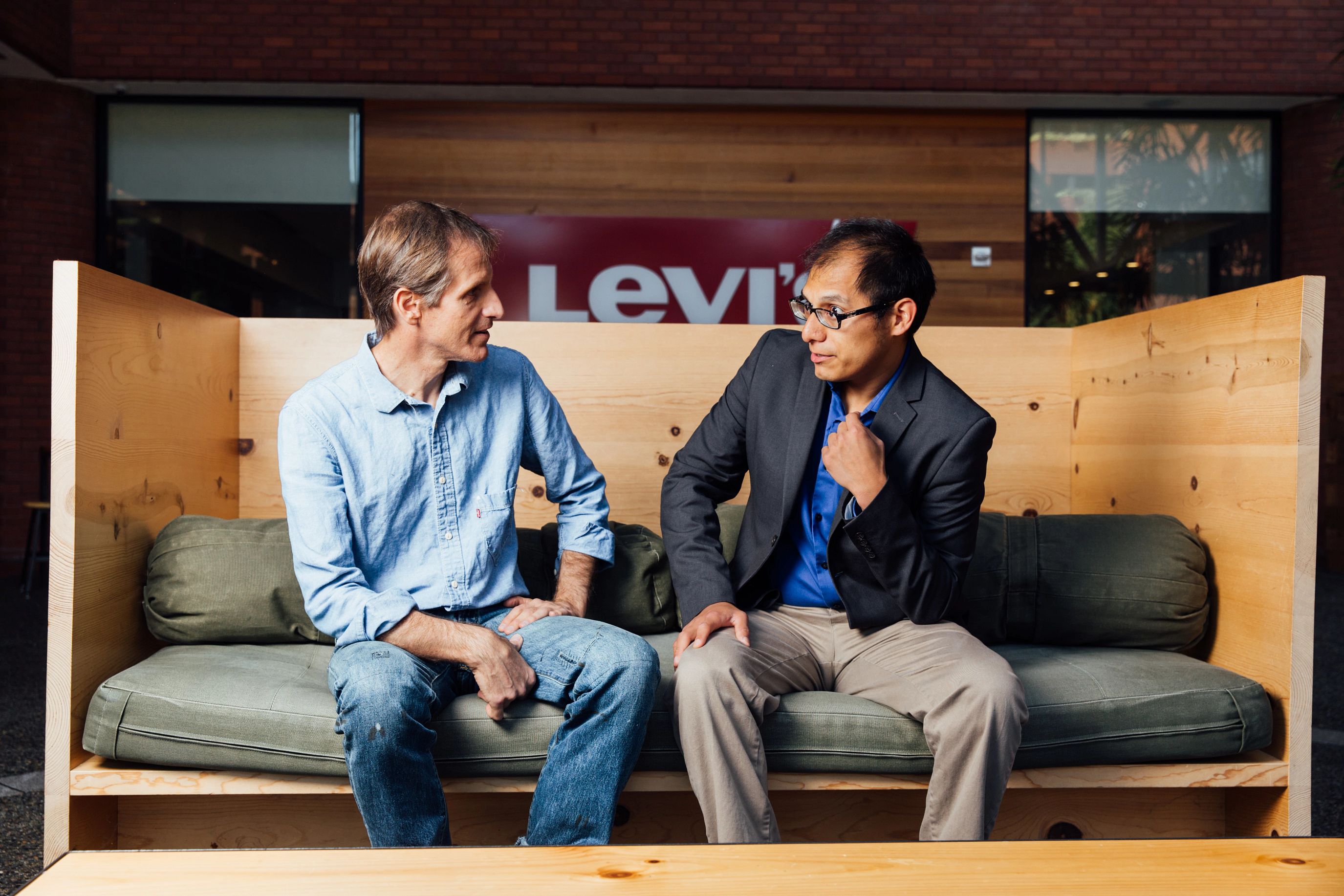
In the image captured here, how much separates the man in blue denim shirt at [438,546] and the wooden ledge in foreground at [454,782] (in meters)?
0.09

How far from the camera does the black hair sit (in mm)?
1783

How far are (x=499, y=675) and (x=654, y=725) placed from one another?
0.90 ft

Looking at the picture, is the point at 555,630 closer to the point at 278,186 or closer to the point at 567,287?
the point at 567,287

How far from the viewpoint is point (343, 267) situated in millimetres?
6082

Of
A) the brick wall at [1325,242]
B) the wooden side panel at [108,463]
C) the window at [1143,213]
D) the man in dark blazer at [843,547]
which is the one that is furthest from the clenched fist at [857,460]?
the brick wall at [1325,242]

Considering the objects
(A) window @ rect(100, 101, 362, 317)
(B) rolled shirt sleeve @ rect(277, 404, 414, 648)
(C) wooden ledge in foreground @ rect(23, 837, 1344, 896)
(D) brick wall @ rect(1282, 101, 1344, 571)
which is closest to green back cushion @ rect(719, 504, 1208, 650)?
(B) rolled shirt sleeve @ rect(277, 404, 414, 648)

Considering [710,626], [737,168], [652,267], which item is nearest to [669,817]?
[710,626]

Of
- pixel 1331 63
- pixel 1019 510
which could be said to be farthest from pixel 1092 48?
pixel 1019 510

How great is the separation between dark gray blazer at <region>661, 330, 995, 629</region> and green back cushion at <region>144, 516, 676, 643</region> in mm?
174

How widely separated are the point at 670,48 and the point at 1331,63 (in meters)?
4.09

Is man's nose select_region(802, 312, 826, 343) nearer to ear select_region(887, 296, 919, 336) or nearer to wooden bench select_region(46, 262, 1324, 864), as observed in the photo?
ear select_region(887, 296, 919, 336)

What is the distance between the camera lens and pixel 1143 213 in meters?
6.33

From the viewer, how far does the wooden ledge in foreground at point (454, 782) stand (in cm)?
159

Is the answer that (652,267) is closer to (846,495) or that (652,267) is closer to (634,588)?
(634,588)
